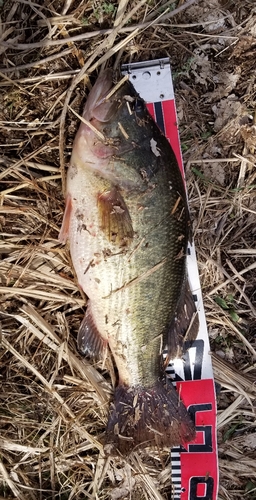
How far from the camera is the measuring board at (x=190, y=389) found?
2941 millimetres

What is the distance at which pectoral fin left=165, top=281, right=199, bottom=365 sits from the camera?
9.21 ft

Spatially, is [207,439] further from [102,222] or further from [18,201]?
[18,201]

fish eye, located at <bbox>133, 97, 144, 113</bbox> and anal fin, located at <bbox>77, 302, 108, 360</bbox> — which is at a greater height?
fish eye, located at <bbox>133, 97, 144, 113</bbox>

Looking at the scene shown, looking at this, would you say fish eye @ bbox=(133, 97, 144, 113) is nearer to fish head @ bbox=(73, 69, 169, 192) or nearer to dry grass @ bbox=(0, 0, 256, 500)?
fish head @ bbox=(73, 69, 169, 192)

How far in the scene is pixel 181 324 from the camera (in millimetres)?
2838

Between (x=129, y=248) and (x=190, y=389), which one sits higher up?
(x=129, y=248)

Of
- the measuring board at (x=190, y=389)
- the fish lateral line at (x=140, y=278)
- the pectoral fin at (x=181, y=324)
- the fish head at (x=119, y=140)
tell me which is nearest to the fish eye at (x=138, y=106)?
the fish head at (x=119, y=140)

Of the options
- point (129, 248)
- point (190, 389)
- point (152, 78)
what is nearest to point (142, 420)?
point (190, 389)

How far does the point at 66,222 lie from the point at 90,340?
0.72 metres

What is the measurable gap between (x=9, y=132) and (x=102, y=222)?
86cm

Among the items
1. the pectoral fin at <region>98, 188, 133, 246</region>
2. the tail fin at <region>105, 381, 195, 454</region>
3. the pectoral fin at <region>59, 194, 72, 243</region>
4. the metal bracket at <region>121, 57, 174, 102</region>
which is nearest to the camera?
the pectoral fin at <region>98, 188, 133, 246</region>

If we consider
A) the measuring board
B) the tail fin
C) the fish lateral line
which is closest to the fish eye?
the measuring board

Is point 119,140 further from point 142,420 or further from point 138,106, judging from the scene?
point 142,420

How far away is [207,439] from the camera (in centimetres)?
295
